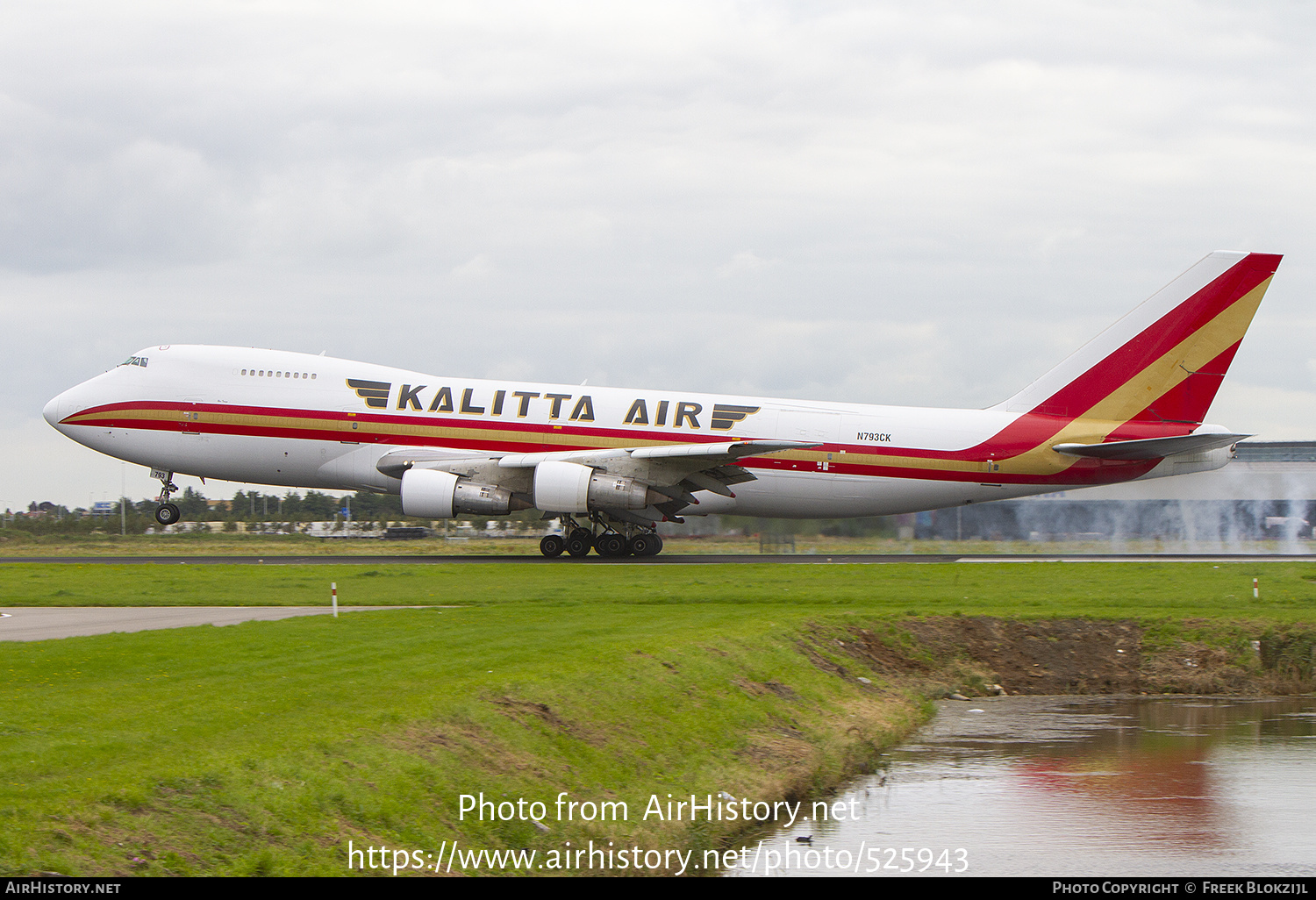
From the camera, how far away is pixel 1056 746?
56.4 ft

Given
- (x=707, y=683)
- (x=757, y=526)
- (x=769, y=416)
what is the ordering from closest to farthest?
(x=707, y=683) → (x=769, y=416) → (x=757, y=526)

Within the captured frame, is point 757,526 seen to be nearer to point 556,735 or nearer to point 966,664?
point 966,664

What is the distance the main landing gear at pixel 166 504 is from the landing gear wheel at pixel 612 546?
1361cm

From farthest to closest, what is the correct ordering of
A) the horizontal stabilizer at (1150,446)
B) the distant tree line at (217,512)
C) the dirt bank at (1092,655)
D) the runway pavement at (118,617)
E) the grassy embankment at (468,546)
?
the distant tree line at (217,512) < the grassy embankment at (468,546) < the horizontal stabilizer at (1150,446) < the dirt bank at (1092,655) < the runway pavement at (118,617)

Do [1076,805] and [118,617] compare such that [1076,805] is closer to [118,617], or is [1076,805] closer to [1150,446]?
[118,617]

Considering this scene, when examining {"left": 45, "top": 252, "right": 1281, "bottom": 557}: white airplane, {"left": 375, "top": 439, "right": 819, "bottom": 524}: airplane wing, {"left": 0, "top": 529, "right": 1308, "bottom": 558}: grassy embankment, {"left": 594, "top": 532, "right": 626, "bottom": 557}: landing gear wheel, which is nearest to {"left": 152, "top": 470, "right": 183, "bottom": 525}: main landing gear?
{"left": 45, "top": 252, "right": 1281, "bottom": 557}: white airplane

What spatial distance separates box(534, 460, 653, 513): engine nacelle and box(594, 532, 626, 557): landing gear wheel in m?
2.11

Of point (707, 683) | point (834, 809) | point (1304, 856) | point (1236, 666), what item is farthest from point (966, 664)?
point (1304, 856)

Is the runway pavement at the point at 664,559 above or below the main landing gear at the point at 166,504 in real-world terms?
below

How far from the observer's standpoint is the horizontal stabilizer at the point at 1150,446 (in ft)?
115

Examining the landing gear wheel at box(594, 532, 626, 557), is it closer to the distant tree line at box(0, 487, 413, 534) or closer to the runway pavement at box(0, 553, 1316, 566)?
the runway pavement at box(0, 553, 1316, 566)

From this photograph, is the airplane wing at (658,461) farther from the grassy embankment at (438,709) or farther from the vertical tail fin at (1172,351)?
the vertical tail fin at (1172,351)

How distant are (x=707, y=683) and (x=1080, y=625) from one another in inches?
393

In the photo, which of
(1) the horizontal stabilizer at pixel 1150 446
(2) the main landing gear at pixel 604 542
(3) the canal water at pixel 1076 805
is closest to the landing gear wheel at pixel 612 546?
(2) the main landing gear at pixel 604 542
